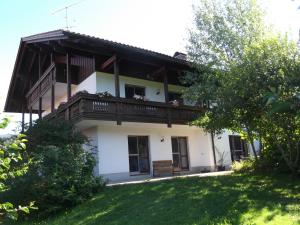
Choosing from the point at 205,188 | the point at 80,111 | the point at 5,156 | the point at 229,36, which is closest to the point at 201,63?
the point at 229,36

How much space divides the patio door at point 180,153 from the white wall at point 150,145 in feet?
0.86

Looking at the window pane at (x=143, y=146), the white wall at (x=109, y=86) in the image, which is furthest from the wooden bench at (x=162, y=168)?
the white wall at (x=109, y=86)

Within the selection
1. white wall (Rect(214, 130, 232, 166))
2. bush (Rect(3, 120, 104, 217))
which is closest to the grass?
bush (Rect(3, 120, 104, 217))

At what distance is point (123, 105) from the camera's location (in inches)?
635

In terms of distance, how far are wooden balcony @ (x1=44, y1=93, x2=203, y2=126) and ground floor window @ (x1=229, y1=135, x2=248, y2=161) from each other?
19.0ft

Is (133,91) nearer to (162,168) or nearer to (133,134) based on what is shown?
(133,134)

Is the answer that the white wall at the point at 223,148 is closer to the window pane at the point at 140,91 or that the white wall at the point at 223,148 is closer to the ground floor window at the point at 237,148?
the ground floor window at the point at 237,148

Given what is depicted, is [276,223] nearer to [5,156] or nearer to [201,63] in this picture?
[5,156]

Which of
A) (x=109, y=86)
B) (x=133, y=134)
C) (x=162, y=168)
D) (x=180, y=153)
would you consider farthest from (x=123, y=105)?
(x=180, y=153)

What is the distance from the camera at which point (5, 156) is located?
10.0 ft

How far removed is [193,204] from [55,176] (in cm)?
Result: 455

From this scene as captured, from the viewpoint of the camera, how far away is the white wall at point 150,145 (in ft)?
54.9

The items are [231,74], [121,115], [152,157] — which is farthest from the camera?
[152,157]

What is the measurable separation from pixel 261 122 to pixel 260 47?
290cm
